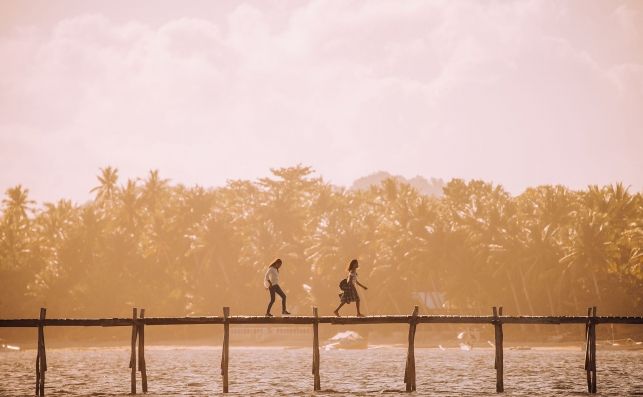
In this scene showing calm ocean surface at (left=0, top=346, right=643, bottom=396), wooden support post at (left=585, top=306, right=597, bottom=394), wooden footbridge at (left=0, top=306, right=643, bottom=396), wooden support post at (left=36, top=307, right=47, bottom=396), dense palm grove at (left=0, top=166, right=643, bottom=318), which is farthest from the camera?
dense palm grove at (left=0, top=166, right=643, bottom=318)

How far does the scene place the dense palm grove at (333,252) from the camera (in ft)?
235

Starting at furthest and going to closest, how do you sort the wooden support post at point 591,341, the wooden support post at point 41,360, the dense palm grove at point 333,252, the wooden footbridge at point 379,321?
the dense palm grove at point 333,252
the wooden support post at point 41,360
the wooden support post at point 591,341
the wooden footbridge at point 379,321

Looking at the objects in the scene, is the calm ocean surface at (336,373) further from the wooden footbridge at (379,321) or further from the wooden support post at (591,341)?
the wooden footbridge at (379,321)

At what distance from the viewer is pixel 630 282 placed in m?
69.0

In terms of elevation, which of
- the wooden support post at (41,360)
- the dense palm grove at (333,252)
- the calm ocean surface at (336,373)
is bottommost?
the calm ocean surface at (336,373)

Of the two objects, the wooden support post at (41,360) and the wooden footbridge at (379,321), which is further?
the wooden support post at (41,360)

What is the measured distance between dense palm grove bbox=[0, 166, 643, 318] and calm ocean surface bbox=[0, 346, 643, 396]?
10.4 meters

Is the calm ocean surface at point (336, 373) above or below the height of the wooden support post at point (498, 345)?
below

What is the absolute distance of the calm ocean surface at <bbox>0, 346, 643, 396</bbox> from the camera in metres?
34.0

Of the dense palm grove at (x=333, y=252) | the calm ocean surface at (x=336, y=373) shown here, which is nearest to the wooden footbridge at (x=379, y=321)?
the calm ocean surface at (x=336, y=373)

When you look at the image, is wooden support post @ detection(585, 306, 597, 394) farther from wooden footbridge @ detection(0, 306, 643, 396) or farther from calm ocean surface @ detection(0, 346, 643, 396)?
calm ocean surface @ detection(0, 346, 643, 396)

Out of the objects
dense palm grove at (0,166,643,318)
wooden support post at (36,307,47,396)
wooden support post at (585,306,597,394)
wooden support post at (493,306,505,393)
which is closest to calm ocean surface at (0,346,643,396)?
wooden support post at (493,306,505,393)

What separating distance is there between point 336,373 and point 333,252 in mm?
36363

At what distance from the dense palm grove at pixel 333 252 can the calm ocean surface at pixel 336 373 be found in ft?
34.1
